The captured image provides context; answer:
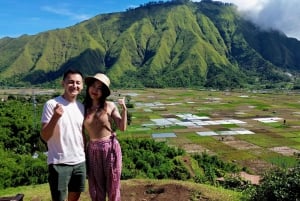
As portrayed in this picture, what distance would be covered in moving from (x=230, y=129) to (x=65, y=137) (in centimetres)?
5945

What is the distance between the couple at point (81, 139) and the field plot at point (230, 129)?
32.8 meters

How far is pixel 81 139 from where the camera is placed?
17.7 feet

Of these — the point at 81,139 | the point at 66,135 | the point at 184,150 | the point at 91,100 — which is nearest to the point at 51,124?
the point at 66,135

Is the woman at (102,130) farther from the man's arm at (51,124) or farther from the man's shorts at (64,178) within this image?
the man's arm at (51,124)

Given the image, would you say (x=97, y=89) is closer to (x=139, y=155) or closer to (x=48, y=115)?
(x=48, y=115)

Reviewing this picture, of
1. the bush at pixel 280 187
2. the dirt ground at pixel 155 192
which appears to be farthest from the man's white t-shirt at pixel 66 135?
the dirt ground at pixel 155 192

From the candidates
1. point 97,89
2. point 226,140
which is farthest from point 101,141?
point 226,140

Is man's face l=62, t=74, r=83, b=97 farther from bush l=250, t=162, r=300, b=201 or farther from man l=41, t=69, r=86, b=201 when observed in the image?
bush l=250, t=162, r=300, b=201

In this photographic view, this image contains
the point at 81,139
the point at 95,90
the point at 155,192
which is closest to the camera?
the point at 81,139

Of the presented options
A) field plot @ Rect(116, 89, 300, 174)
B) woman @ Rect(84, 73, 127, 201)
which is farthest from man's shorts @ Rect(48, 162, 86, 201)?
field plot @ Rect(116, 89, 300, 174)

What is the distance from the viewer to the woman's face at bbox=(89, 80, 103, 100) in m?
5.59

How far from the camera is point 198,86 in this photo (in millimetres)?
180125

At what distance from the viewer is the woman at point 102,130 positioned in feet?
18.3

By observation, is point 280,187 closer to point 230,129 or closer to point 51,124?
point 51,124
